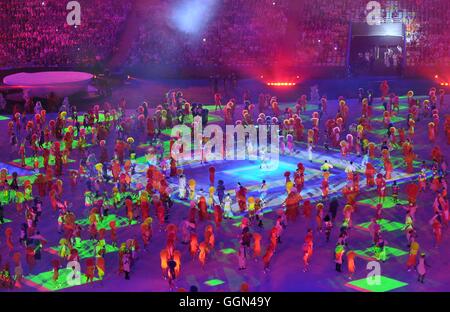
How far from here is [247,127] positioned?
32312mm

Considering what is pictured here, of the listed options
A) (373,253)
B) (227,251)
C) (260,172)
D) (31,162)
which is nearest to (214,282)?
(227,251)

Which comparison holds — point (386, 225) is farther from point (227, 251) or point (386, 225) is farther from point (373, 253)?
point (227, 251)

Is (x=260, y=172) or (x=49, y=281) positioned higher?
(x=260, y=172)

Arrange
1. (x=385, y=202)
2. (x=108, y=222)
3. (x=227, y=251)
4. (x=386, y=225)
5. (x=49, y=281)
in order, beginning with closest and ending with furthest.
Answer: (x=49, y=281) < (x=227, y=251) < (x=386, y=225) < (x=108, y=222) < (x=385, y=202)

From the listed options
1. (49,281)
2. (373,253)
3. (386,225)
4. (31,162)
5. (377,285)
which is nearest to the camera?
(377,285)

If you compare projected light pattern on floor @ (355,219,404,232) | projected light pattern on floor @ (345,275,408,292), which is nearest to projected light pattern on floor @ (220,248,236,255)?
projected light pattern on floor @ (345,275,408,292)

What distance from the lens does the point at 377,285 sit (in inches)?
851

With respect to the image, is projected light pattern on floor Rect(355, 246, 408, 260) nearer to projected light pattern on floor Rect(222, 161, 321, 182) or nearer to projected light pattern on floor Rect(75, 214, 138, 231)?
projected light pattern on floor Rect(222, 161, 321, 182)

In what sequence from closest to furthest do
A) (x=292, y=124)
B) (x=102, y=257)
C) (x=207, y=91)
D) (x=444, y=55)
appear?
(x=102, y=257) → (x=292, y=124) → (x=207, y=91) → (x=444, y=55)

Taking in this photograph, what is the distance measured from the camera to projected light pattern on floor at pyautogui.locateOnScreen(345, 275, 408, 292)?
21.4m

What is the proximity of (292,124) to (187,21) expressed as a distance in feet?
57.4
